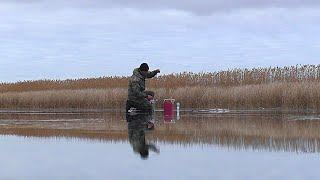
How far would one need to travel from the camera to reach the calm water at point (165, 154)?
8.47 meters

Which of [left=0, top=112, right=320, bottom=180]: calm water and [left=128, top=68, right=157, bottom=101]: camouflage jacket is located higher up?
[left=128, top=68, right=157, bottom=101]: camouflage jacket

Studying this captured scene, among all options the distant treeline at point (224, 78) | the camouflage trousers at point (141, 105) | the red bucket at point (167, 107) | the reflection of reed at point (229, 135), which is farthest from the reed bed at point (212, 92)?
the reflection of reed at point (229, 135)

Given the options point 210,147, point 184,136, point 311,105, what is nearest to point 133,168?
point 210,147

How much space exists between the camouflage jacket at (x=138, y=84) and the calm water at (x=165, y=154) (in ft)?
26.7

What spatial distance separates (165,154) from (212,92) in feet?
78.5

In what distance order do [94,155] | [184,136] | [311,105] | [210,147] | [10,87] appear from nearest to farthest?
[94,155], [210,147], [184,136], [311,105], [10,87]

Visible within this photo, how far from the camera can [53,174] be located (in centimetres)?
860

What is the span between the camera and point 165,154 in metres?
10.6

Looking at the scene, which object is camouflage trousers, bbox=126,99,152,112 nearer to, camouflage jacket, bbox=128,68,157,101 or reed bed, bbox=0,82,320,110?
camouflage jacket, bbox=128,68,157,101

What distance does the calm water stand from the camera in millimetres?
8469

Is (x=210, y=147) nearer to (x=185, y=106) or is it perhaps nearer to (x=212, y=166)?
(x=212, y=166)

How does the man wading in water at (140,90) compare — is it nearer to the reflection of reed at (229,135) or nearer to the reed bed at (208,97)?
the reflection of reed at (229,135)

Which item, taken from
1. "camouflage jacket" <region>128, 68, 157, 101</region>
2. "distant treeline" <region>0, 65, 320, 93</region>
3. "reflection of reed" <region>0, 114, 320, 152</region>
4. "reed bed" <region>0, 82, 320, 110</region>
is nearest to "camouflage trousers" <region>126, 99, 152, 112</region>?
"camouflage jacket" <region>128, 68, 157, 101</region>

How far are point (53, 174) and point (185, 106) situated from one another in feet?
90.0
